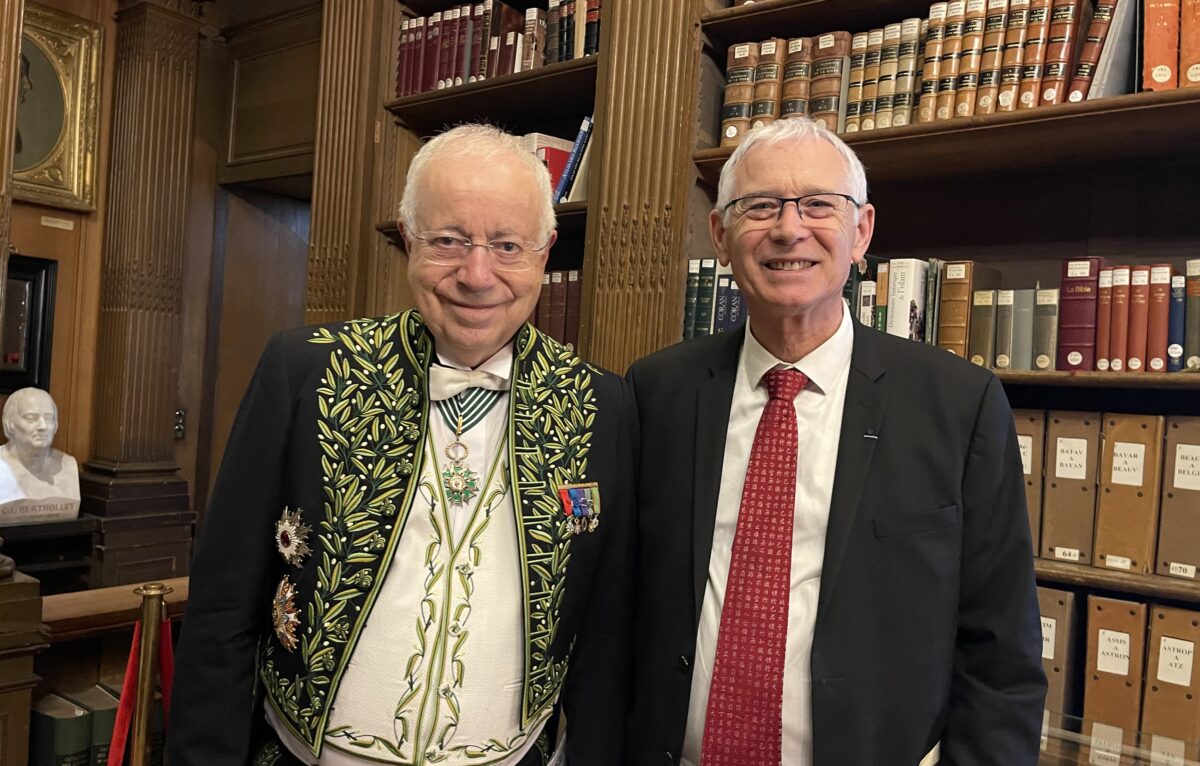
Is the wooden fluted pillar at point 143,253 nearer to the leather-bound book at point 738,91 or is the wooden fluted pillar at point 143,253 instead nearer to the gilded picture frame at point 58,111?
the gilded picture frame at point 58,111

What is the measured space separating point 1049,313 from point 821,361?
909 millimetres

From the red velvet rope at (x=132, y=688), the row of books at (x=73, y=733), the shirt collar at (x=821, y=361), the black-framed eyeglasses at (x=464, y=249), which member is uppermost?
the black-framed eyeglasses at (x=464, y=249)

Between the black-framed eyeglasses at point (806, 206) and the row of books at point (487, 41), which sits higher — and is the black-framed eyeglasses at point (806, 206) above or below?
below

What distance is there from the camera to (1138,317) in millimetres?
1889

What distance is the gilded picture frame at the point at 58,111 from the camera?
4465mm

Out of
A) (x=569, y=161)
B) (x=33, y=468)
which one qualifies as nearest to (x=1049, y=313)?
(x=569, y=161)

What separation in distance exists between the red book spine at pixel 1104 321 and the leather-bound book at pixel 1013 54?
426mm

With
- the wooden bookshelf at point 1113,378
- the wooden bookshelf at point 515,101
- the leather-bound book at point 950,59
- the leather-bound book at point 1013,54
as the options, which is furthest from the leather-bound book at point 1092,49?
the wooden bookshelf at point 515,101

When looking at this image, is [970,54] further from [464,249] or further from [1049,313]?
[464,249]

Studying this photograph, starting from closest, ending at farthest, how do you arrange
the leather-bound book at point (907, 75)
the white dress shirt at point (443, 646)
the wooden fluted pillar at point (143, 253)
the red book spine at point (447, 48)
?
the white dress shirt at point (443, 646) → the leather-bound book at point (907, 75) → the red book spine at point (447, 48) → the wooden fluted pillar at point (143, 253)

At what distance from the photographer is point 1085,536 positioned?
1961mm

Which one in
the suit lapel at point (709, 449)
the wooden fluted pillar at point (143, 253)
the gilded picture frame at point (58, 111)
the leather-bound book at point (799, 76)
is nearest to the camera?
the suit lapel at point (709, 449)

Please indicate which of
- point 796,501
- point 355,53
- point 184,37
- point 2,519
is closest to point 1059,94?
point 796,501

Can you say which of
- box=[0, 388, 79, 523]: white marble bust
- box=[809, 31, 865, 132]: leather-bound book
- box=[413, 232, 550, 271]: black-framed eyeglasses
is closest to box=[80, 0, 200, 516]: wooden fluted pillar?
box=[0, 388, 79, 523]: white marble bust
